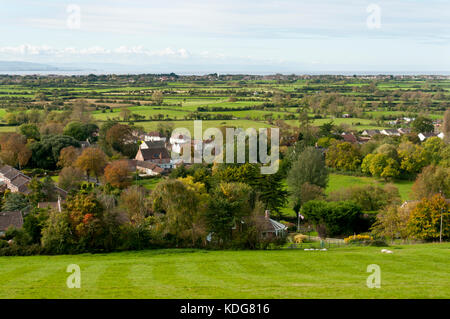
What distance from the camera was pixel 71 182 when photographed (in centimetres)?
4688

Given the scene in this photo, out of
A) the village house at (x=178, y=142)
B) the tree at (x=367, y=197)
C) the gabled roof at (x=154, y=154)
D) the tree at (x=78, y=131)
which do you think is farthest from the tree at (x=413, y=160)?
the tree at (x=78, y=131)

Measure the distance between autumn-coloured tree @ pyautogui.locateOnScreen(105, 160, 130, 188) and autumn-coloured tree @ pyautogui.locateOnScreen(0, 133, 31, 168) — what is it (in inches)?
722

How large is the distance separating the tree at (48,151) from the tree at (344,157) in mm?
39671

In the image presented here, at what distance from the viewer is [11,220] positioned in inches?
1294

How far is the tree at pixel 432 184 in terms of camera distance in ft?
138

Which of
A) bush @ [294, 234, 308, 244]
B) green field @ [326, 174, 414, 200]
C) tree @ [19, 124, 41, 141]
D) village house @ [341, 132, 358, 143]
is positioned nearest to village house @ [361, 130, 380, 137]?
village house @ [341, 132, 358, 143]

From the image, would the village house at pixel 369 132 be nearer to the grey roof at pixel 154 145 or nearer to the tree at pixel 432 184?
the grey roof at pixel 154 145

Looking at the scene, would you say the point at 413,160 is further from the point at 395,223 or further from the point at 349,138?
the point at 395,223

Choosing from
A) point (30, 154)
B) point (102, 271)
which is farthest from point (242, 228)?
point (30, 154)

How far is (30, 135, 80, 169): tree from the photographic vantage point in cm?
6028

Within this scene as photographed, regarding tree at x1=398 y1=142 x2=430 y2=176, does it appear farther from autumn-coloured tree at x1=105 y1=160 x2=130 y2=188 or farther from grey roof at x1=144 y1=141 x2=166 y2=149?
autumn-coloured tree at x1=105 y1=160 x2=130 y2=188

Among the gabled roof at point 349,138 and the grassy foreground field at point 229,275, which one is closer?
the grassy foreground field at point 229,275
